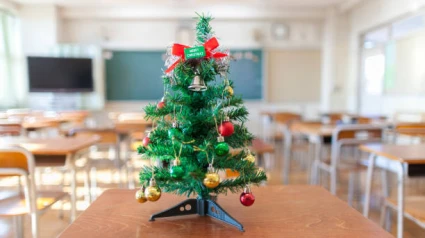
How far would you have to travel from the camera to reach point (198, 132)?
2.85 ft

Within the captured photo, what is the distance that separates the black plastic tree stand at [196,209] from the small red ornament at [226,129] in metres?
0.20

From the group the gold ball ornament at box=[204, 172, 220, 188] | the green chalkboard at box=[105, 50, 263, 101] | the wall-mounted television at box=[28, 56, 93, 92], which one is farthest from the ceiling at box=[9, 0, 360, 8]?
the gold ball ornament at box=[204, 172, 220, 188]

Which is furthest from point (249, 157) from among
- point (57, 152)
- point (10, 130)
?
point (10, 130)

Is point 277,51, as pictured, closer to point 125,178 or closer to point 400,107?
point 400,107

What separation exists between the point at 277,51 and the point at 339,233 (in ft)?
21.9

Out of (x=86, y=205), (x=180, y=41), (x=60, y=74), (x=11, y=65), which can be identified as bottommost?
(x=86, y=205)

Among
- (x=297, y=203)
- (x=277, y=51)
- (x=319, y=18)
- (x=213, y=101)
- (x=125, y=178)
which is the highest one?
(x=319, y=18)

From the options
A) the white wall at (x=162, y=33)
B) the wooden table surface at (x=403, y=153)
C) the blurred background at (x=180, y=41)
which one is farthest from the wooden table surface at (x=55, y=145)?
the white wall at (x=162, y=33)

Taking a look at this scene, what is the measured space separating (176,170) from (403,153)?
5.01ft

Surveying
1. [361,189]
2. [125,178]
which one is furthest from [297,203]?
[125,178]

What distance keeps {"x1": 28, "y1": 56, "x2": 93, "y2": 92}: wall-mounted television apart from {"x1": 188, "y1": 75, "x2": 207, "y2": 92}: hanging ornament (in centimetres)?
622

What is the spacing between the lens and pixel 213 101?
34.4 inches

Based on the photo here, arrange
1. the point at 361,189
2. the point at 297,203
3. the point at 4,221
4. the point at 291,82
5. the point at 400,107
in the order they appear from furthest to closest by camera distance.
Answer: the point at 291,82
the point at 400,107
the point at 361,189
the point at 4,221
the point at 297,203

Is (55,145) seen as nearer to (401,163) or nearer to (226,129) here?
(226,129)
